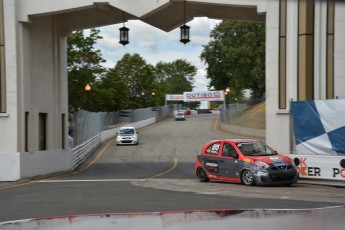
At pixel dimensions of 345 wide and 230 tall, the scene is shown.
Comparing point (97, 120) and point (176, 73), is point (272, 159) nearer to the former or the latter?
point (97, 120)

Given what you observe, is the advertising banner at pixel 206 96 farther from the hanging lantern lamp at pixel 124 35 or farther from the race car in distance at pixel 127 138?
the hanging lantern lamp at pixel 124 35

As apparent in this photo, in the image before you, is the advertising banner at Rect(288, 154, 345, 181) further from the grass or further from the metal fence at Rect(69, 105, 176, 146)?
the grass

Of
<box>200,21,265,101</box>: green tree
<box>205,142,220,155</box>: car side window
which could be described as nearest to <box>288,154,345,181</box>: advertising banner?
<box>205,142,220,155</box>: car side window

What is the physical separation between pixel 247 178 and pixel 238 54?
54.0 m

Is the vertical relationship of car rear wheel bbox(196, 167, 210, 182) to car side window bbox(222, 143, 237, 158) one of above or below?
below

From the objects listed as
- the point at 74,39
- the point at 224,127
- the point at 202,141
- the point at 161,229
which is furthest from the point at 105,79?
the point at 161,229

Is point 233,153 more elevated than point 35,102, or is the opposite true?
point 35,102

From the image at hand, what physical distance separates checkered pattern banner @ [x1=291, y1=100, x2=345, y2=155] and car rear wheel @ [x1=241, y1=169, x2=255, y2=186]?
2.52m

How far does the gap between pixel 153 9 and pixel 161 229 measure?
649 inches

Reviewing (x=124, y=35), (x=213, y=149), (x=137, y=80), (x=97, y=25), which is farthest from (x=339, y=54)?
(x=137, y=80)

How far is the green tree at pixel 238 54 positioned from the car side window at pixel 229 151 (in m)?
50.4

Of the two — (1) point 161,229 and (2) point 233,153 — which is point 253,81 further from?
(1) point 161,229

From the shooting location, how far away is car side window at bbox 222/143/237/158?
17.9 m

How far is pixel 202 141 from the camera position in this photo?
47750 millimetres
